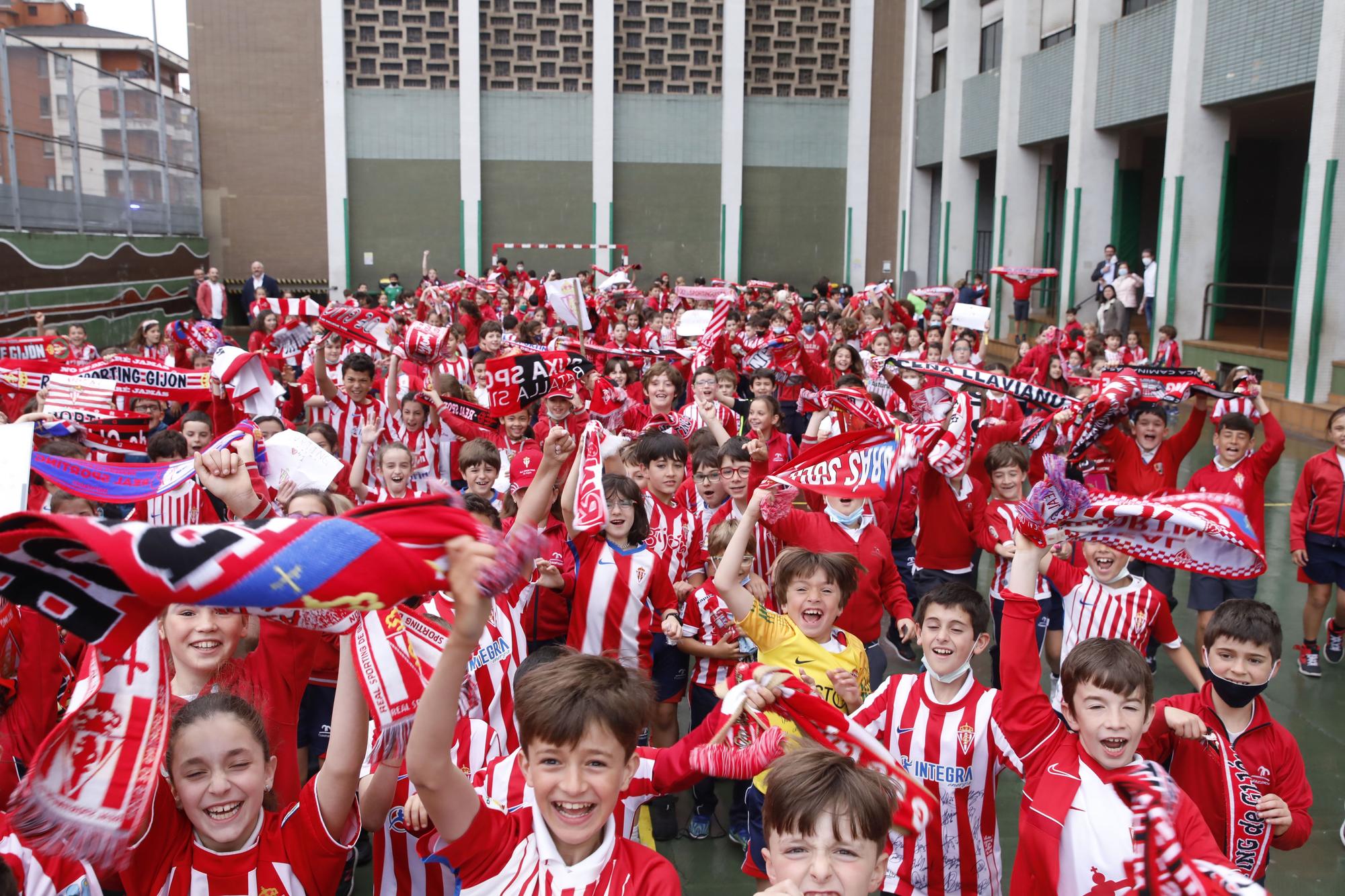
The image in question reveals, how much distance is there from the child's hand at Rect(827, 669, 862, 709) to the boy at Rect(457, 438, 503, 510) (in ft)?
8.78

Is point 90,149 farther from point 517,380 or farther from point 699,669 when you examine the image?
point 699,669

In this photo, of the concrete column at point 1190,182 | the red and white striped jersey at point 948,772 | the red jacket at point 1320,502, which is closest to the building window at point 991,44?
the concrete column at point 1190,182

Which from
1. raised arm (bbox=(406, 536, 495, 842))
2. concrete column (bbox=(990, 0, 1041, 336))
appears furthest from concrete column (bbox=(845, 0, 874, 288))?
raised arm (bbox=(406, 536, 495, 842))

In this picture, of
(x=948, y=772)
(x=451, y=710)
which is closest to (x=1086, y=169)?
(x=948, y=772)

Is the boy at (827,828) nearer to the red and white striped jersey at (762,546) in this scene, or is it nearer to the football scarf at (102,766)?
the football scarf at (102,766)

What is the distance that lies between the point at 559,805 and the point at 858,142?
3309 cm

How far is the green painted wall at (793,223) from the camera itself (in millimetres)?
33469

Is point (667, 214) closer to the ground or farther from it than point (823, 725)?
farther from it

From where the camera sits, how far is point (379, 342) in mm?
9422

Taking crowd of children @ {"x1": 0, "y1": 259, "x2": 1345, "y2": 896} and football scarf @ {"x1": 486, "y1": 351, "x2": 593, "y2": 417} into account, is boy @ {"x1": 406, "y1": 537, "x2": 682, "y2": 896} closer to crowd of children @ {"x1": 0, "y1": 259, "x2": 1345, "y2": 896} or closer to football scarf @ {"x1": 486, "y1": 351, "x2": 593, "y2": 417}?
crowd of children @ {"x1": 0, "y1": 259, "x2": 1345, "y2": 896}

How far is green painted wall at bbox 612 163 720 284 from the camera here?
3300 cm

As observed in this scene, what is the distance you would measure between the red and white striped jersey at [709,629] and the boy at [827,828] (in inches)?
93.1

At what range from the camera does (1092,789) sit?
2955 millimetres

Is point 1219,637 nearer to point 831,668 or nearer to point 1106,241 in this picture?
point 831,668
